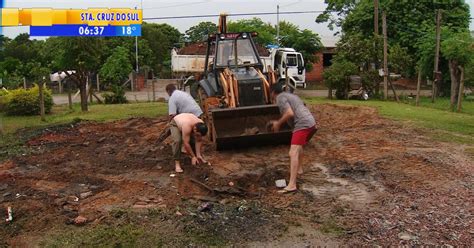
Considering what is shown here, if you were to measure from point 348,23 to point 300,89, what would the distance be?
17.0 feet

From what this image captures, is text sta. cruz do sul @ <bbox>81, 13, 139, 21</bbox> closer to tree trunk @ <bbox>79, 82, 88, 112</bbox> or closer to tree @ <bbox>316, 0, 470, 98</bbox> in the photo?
tree trunk @ <bbox>79, 82, 88, 112</bbox>

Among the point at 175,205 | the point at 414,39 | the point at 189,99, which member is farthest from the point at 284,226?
the point at 414,39

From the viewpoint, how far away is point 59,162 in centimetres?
1024

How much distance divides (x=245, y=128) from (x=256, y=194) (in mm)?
3010

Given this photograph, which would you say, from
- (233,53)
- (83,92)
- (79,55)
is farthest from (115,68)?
(233,53)

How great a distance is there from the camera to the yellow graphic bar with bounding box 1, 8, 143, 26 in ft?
60.7

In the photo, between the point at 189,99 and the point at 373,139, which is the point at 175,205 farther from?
the point at 373,139

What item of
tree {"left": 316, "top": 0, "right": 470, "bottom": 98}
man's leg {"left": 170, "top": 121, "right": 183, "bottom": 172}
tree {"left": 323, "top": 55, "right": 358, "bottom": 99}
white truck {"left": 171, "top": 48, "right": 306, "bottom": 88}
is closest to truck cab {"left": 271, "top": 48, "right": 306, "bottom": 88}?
white truck {"left": 171, "top": 48, "right": 306, "bottom": 88}

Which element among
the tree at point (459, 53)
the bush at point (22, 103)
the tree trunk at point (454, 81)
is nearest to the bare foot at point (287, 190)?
the tree trunk at point (454, 81)

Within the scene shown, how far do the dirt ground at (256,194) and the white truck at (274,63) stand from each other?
1661 centimetres
